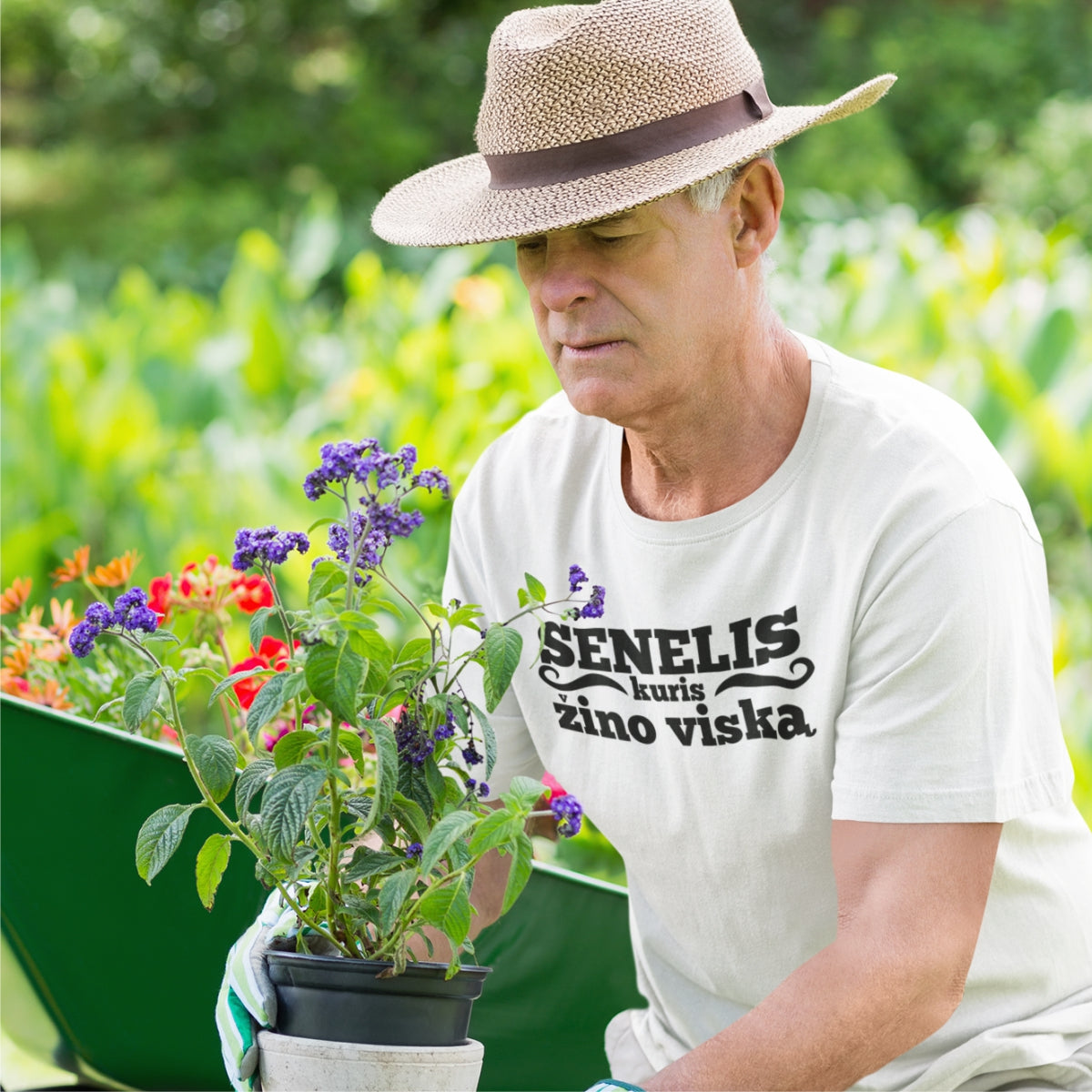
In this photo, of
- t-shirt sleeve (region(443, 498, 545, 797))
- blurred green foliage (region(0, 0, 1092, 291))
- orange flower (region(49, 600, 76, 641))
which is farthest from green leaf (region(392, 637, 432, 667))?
blurred green foliage (region(0, 0, 1092, 291))

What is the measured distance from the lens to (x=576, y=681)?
1.74 meters

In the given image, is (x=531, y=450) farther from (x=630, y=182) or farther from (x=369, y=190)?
(x=369, y=190)

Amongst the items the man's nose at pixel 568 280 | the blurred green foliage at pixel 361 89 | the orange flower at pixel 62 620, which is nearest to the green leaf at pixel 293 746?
the man's nose at pixel 568 280

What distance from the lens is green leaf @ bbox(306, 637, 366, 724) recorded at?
1.13 m

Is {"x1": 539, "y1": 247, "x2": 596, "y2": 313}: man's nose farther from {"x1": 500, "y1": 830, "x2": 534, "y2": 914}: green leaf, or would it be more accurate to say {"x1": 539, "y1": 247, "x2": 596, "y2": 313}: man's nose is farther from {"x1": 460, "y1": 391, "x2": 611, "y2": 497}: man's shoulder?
{"x1": 500, "y1": 830, "x2": 534, "y2": 914}: green leaf

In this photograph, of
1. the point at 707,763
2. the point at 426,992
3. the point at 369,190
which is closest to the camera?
the point at 426,992

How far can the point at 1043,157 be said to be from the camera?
9.38 meters

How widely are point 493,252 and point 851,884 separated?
18.2ft

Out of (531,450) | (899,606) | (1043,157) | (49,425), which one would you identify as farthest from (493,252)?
(899,606)

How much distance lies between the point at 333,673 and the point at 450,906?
0.20m

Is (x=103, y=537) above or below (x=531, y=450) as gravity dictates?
below

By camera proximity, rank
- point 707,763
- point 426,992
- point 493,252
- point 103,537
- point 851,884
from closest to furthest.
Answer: point 426,992 → point 851,884 → point 707,763 → point 103,537 → point 493,252

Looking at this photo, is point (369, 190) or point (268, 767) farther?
point (369, 190)

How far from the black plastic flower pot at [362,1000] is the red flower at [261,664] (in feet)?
1.68
